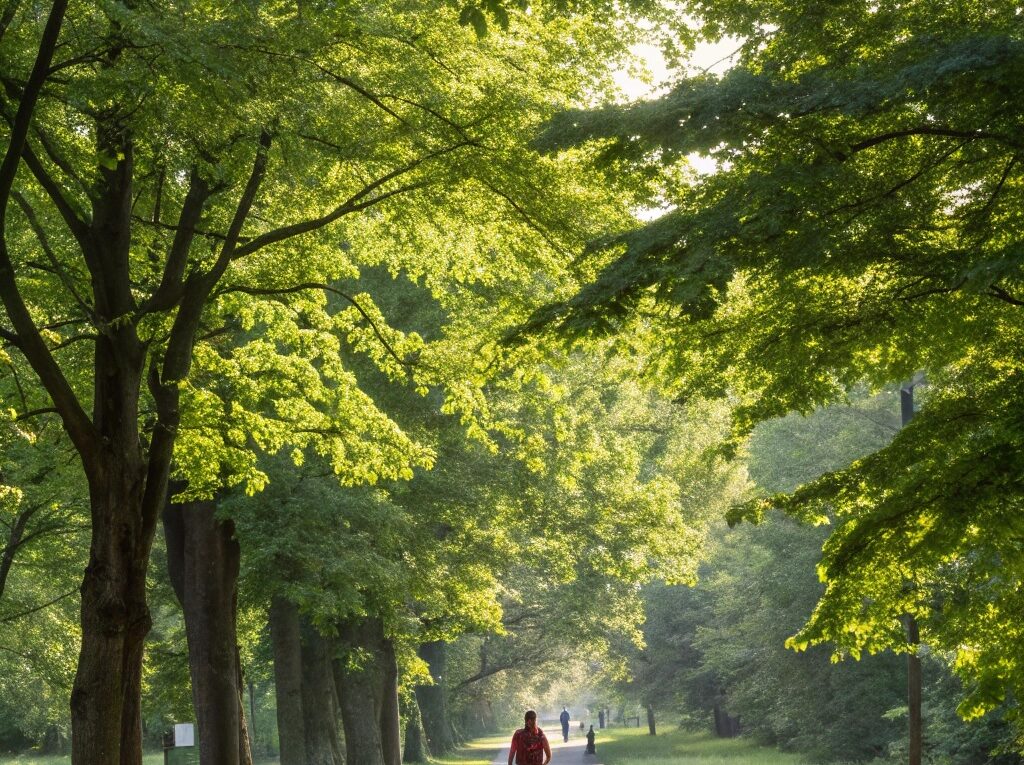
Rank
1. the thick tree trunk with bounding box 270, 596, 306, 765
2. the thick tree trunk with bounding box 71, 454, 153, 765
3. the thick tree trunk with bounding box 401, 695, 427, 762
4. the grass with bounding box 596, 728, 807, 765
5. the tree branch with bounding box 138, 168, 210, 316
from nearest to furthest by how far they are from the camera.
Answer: the thick tree trunk with bounding box 71, 454, 153, 765
the tree branch with bounding box 138, 168, 210, 316
the thick tree trunk with bounding box 270, 596, 306, 765
the thick tree trunk with bounding box 401, 695, 427, 762
the grass with bounding box 596, 728, 807, 765

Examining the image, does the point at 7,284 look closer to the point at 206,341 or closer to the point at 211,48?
the point at 211,48

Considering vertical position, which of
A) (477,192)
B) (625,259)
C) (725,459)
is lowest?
(725,459)

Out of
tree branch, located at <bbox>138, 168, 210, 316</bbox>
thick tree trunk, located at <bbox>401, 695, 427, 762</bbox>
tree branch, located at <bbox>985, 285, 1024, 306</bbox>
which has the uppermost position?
tree branch, located at <bbox>138, 168, 210, 316</bbox>

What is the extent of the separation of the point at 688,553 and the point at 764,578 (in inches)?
546

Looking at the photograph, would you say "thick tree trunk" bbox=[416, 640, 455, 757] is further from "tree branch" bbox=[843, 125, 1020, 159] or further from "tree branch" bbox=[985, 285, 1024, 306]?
"tree branch" bbox=[843, 125, 1020, 159]

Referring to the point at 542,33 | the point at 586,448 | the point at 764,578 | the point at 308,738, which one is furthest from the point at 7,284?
the point at 764,578

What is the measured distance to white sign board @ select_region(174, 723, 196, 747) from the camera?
1895cm

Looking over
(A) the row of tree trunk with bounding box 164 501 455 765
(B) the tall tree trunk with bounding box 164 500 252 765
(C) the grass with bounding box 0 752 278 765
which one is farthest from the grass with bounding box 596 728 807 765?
(B) the tall tree trunk with bounding box 164 500 252 765

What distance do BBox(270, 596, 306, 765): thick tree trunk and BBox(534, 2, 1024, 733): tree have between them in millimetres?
12738

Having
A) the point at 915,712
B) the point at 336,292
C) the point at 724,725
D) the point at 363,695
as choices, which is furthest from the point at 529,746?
the point at 724,725

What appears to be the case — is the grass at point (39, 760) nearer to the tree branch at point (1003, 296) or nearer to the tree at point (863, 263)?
the tree at point (863, 263)

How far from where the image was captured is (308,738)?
81.8ft

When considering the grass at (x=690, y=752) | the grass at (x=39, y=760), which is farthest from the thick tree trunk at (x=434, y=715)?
the grass at (x=39, y=760)

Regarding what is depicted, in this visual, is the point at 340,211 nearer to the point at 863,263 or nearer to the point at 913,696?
the point at 863,263
